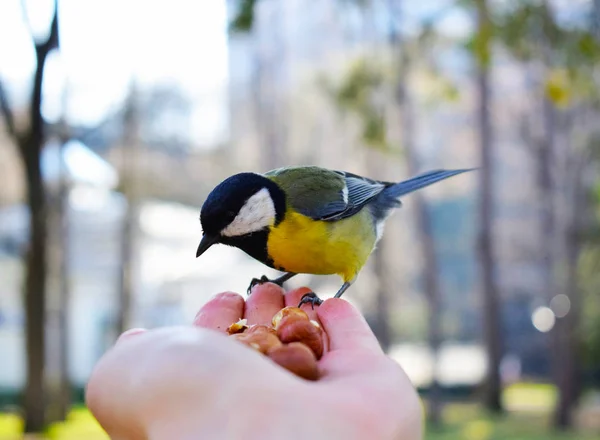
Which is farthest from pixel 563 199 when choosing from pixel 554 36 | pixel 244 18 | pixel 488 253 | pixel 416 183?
pixel 416 183

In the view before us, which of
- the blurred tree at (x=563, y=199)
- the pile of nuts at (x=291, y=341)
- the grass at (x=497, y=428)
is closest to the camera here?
the pile of nuts at (x=291, y=341)

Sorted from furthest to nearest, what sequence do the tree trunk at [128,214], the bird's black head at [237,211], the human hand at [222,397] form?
the tree trunk at [128,214] → the bird's black head at [237,211] → the human hand at [222,397]

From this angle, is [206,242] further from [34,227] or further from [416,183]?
[34,227]

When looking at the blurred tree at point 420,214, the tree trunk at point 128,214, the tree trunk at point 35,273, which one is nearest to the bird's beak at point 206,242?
the tree trunk at point 35,273

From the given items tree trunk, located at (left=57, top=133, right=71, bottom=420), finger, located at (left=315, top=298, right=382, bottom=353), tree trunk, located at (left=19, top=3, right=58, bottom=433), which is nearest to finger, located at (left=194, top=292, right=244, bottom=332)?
finger, located at (left=315, top=298, right=382, bottom=353)

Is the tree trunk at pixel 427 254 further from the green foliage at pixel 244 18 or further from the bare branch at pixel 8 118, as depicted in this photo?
the bare branch at pixel 8 118

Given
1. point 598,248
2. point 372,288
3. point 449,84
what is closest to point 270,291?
point 449,84
